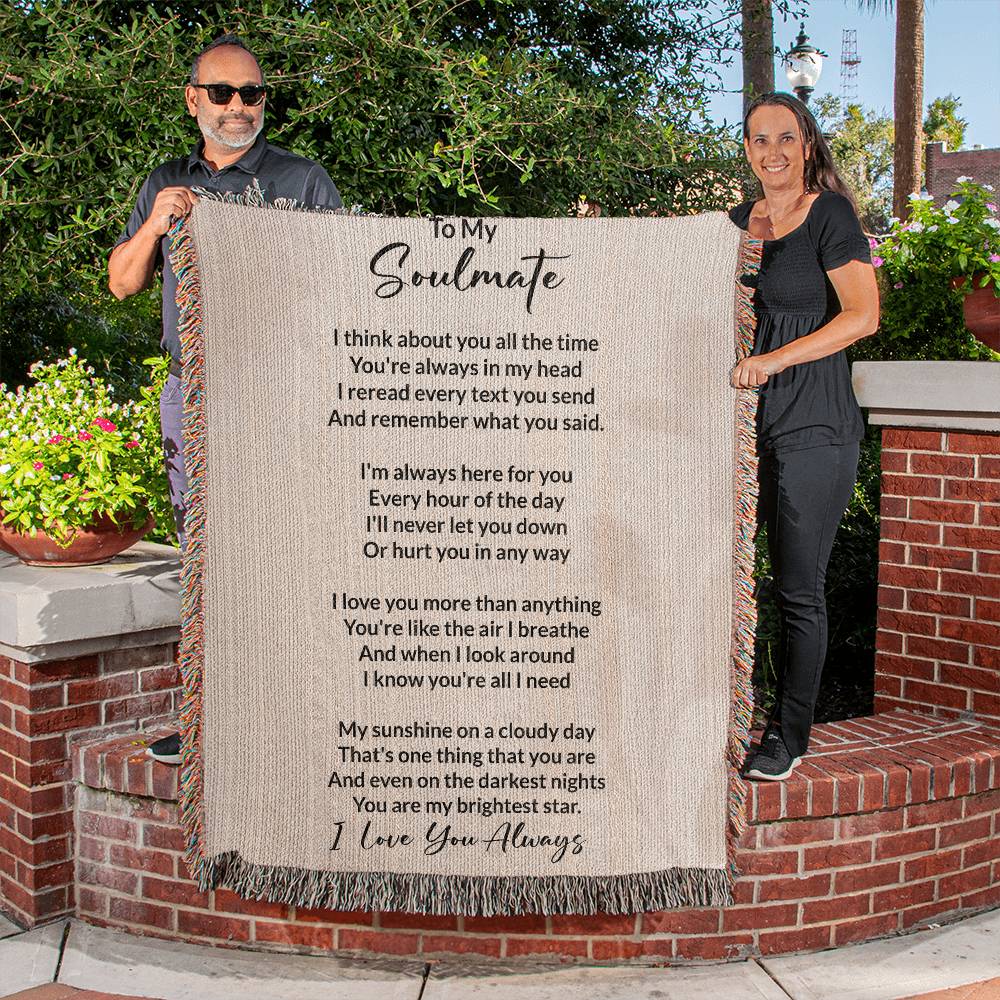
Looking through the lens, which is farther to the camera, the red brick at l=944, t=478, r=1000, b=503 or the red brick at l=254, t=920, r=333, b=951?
the red brick at l=944, t=478, r=1000, b=503

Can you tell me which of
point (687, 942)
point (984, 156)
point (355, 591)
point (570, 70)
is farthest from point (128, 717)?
point (984, 156)

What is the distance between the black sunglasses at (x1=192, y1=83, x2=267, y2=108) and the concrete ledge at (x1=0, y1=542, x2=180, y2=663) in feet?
4.13

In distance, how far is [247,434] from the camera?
8.34 feet

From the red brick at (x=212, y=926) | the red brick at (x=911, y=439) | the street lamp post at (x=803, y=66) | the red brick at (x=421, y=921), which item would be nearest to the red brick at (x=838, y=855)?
the red brick at (x=421, y=921)

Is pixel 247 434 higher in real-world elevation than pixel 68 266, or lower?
lower

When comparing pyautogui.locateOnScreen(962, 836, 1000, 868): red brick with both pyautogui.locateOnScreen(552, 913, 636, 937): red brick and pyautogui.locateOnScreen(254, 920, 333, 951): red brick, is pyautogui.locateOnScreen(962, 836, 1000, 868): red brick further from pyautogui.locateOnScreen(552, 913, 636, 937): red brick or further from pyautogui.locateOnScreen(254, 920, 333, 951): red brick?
pyautogui.locateOnScreen(254, 920, 333, 951): red brick

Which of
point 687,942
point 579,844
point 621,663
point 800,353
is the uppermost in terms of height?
point 800,353

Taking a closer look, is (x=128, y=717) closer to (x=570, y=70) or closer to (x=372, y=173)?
(x=372, y=173)

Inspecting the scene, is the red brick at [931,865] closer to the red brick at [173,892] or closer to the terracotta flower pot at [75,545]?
the red brick at [173,892]

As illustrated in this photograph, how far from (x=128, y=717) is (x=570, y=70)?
3.48 m

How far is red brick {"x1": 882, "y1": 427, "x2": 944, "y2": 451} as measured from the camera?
3361 mm

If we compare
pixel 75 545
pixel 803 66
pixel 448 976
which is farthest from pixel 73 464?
pixel 803 66

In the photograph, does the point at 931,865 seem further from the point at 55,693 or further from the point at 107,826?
the point at 55,693

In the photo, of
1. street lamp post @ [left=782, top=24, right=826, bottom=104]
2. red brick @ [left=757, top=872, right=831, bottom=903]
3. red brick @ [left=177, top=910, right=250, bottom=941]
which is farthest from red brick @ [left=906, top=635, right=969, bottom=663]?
street lamp post @ [left=782, top=24, right=826, bottom=104]
